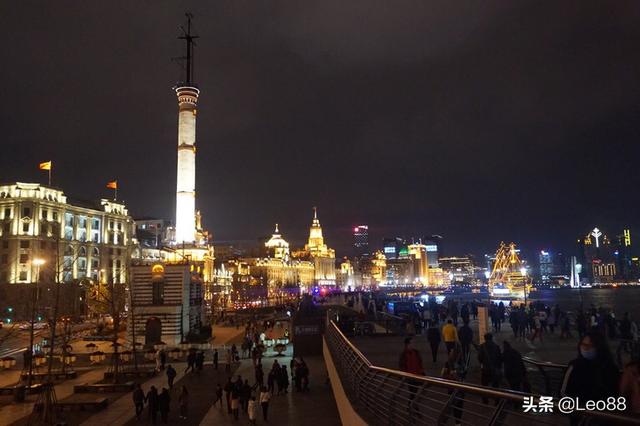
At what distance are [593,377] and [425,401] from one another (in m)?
3.05

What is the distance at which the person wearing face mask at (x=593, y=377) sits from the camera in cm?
534

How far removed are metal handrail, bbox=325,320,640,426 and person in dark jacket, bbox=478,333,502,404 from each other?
953mm

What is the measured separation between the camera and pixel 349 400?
9.64 metres

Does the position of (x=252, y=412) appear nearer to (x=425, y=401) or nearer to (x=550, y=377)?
(x=425, y=401)

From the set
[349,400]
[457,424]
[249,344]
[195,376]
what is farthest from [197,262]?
[457,424]

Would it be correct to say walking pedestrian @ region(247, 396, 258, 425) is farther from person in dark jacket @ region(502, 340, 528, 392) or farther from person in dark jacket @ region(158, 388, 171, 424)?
person in dark jacket @ region(502, 340, 528, 392)

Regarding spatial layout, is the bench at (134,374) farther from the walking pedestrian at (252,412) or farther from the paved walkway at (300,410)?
the walking pedestrian at (252,412)

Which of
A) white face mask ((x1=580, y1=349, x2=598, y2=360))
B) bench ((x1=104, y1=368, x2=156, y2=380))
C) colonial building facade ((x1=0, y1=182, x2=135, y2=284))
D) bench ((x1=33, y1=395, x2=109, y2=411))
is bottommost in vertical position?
bench ((x1=104, y1=368, x2=156, y2=380))

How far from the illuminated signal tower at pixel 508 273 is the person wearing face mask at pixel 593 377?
100871 millimetres

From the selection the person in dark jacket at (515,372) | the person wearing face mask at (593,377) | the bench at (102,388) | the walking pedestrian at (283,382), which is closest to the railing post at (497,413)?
the person wearing face mask at (593,377)

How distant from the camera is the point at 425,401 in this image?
312 inches

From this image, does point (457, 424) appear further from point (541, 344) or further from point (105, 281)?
point (105, 281)

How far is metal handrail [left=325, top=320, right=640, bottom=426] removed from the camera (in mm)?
4371

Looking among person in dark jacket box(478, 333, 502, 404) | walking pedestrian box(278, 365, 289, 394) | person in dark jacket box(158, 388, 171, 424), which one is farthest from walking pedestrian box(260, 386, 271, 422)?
person in dark jacket box(478, 333, 502, 404)
